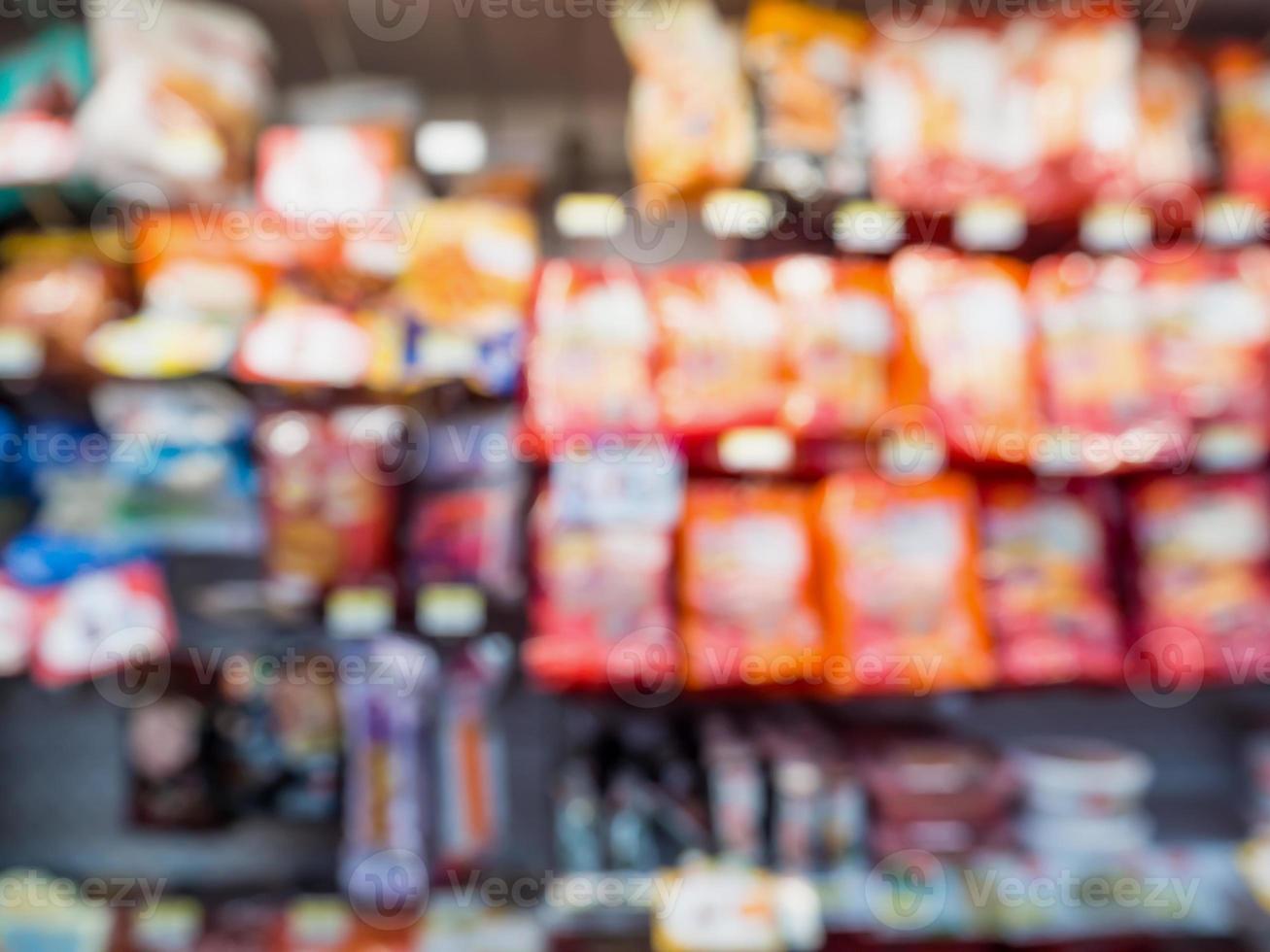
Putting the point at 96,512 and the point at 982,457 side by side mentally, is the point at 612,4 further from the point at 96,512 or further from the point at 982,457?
the point at 96,512

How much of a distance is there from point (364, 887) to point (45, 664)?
0.68 m

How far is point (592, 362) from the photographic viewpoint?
65.6 inches

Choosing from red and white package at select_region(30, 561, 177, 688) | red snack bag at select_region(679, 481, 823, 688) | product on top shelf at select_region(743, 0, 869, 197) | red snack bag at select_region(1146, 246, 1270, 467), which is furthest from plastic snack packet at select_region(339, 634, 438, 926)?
red snack bag at select_region(1146, 246, 1270, 467)

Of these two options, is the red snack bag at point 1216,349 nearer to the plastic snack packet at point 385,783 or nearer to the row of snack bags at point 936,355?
the row of snack bags at point 936,355

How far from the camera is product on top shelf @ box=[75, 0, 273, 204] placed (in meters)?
1.55

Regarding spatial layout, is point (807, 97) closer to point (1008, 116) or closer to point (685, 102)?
point (685, 102)

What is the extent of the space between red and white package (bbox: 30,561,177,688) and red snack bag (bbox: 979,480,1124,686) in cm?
155

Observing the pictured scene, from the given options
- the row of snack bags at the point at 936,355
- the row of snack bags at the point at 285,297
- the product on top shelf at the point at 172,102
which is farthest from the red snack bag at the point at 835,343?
the product on top shelf at the point at 172,102

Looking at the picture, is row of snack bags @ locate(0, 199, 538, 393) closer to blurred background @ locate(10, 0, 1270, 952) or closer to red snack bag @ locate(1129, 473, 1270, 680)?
blurred background @ locate(10, 0, 1270, 952)

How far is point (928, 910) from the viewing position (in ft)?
5.16

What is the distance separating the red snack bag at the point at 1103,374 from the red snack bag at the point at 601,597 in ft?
2.44

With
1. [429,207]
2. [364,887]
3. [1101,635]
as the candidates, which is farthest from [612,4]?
[364,887]

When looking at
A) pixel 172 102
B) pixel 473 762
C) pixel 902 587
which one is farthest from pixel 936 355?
pixel 172 102

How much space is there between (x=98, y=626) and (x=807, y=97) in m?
1.59
